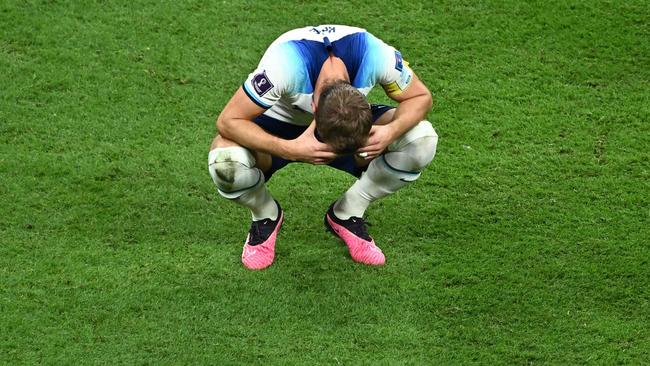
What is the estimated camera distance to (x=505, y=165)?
6.00m

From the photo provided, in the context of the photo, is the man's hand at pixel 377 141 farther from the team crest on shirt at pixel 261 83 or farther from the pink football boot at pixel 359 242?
the pink football boot at pixel 359 242

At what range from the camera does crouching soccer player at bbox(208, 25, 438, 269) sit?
4602 millimetres

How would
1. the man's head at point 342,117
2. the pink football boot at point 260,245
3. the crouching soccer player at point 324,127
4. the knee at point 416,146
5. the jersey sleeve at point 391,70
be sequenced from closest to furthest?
the man's head at point 342,117, the crouching soccer player at point 324,127, the jersey sleeve at point 391,70, the knee at point 416,146, the pink football boot at point 260,245

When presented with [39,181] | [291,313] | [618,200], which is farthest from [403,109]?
[39,181]

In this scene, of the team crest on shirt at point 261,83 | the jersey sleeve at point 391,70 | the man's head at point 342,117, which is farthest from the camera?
the jersey sleeve at point 391,70

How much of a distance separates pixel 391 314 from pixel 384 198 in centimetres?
97

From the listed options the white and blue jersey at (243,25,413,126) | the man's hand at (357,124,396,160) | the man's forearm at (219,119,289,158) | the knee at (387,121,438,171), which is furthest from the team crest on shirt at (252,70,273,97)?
the knee at (387,121,438,171)

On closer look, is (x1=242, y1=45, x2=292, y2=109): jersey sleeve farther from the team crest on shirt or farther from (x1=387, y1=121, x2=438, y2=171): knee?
(x1=387, y1=121, x2=438, y2=171): knee

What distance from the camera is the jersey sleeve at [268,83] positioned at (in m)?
4.71

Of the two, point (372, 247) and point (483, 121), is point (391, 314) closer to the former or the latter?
point (372, 247)

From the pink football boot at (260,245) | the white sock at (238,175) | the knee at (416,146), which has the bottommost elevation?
the pink football boot at (260,245)

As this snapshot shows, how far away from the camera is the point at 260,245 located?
17.2 ft

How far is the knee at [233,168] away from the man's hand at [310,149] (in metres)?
0.29

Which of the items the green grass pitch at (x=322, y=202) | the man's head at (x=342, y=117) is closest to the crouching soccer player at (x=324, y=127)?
the man's head at (x=342, y=117)
